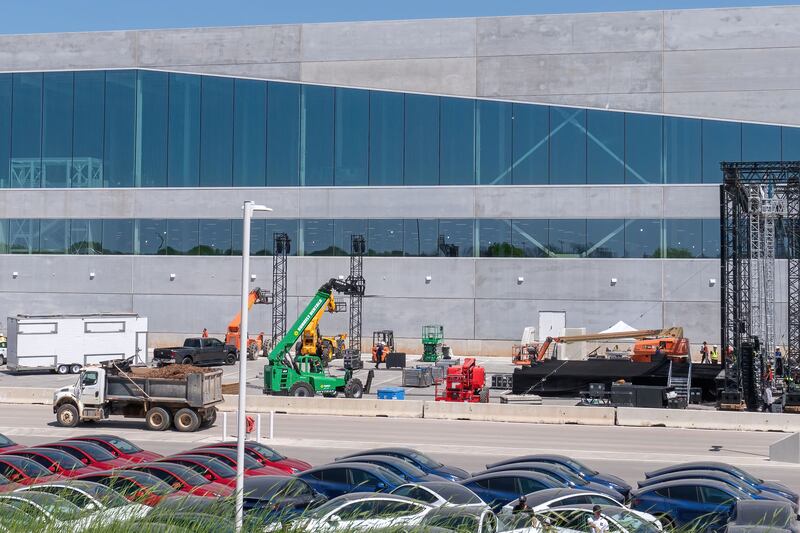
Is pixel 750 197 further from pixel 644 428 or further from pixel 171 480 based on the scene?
pixel 171 480

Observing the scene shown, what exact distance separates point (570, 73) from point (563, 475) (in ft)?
149

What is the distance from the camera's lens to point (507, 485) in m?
19.5

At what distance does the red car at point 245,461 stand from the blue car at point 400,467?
5.65 ft

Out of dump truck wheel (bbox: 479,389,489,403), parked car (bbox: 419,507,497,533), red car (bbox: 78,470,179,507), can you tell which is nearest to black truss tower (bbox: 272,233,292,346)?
dump truck wheel (bbox: 479,389,489,403)

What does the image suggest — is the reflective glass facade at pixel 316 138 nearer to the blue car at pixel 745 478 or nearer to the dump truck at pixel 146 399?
the dump truck at pixel 146 399

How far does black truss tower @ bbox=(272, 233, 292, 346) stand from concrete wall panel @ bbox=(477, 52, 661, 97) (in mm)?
16512

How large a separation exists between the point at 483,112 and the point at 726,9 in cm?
1641

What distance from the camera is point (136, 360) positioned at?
2181 inches

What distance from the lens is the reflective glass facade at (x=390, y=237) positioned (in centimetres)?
6141

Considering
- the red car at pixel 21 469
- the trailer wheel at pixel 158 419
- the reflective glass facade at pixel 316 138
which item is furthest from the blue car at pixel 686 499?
the reflective glass facade at pixel 316 138

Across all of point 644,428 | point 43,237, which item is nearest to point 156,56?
point 43,237

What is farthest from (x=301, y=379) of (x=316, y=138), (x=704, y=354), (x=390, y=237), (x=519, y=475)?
(x=316, y=138)

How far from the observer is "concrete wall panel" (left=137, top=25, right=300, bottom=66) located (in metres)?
66.1

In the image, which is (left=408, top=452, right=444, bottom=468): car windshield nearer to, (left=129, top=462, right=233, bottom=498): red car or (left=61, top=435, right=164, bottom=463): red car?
(left=129, top=462, right=233, bottom=498): red car
